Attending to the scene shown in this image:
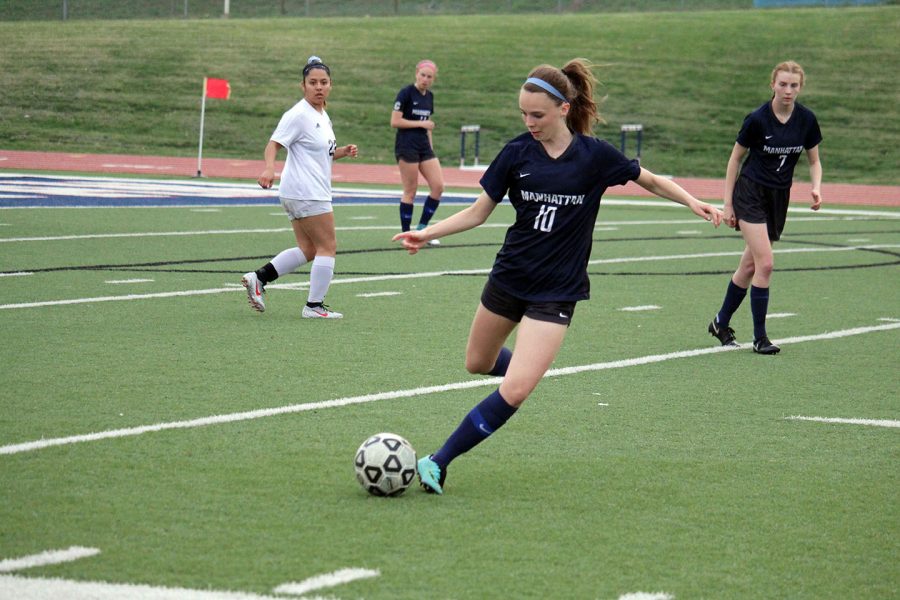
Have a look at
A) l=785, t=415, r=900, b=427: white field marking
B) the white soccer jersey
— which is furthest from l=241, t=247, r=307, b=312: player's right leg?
l=785, t=415, r=900, b=427: white field marking

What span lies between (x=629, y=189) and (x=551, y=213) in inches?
1038

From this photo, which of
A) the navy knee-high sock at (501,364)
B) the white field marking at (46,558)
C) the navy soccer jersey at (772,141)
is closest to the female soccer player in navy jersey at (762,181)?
the navy soccer jersey at (772,141)

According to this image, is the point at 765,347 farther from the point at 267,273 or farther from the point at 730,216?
the point at 267,273

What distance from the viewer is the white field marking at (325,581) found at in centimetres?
465

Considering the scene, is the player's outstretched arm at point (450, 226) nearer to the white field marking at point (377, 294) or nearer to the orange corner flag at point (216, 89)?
the white field marking at point (377, 294)

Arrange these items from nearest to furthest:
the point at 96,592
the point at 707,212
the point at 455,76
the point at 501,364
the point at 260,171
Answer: the point at 96,592, the point at 707,212, the point at 501,364, the point at 260,171, the point at 455,76

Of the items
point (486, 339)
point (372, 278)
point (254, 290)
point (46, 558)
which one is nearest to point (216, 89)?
point (372, 278)

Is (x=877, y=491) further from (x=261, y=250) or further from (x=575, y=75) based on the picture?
(x=261, y=250)

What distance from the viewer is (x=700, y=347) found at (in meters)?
10.5

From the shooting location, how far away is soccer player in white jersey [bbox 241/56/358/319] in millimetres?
11547

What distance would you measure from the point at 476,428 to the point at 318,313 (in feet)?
17.8

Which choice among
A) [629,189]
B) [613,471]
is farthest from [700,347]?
[629,189]

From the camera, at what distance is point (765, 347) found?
405 inches

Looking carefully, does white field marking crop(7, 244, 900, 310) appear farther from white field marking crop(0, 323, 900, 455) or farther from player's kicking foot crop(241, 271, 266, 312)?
white field marking crop(0, 323, 900, 455)
